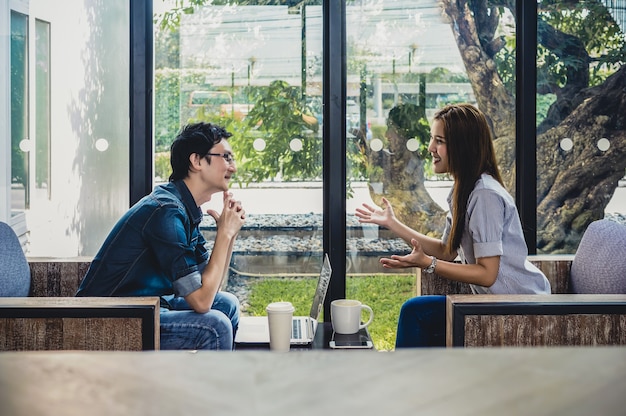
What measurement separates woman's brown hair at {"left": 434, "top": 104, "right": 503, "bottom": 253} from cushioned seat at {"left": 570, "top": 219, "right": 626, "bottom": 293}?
0.51m

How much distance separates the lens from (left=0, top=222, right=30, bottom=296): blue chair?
264 centimetres

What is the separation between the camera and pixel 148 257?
2.42 meters

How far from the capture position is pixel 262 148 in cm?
367

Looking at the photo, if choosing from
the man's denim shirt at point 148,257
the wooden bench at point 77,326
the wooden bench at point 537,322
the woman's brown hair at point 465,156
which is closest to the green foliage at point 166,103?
the man's denim shirt at point 148,257

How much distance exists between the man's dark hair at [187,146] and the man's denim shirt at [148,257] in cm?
28

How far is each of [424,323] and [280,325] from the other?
0.63m

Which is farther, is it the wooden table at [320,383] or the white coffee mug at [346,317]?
the white coffee mug at [346,317]

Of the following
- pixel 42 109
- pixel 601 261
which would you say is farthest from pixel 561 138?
pixel 42 109

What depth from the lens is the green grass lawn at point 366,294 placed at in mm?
3701

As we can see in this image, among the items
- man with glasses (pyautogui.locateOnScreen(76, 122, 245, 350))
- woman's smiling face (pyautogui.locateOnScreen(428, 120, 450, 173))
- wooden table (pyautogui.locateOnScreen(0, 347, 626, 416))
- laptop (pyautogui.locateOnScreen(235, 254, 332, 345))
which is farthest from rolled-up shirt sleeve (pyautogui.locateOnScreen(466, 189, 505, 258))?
wooden table (pyautogui.locateOnScreen(0, 347, 626, 416))

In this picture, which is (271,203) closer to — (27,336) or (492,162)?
(492,162)

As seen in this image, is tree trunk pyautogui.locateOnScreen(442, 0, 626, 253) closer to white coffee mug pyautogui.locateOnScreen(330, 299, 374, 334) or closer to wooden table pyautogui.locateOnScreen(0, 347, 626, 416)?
white coffee mug pyautogui.locateOnScreen(330, 299, 374, 334)

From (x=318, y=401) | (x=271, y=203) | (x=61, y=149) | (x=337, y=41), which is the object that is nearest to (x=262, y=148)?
(x=271, y=203)

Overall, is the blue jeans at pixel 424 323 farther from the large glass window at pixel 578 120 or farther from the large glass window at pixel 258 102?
the large glass window at pixel 578 120
